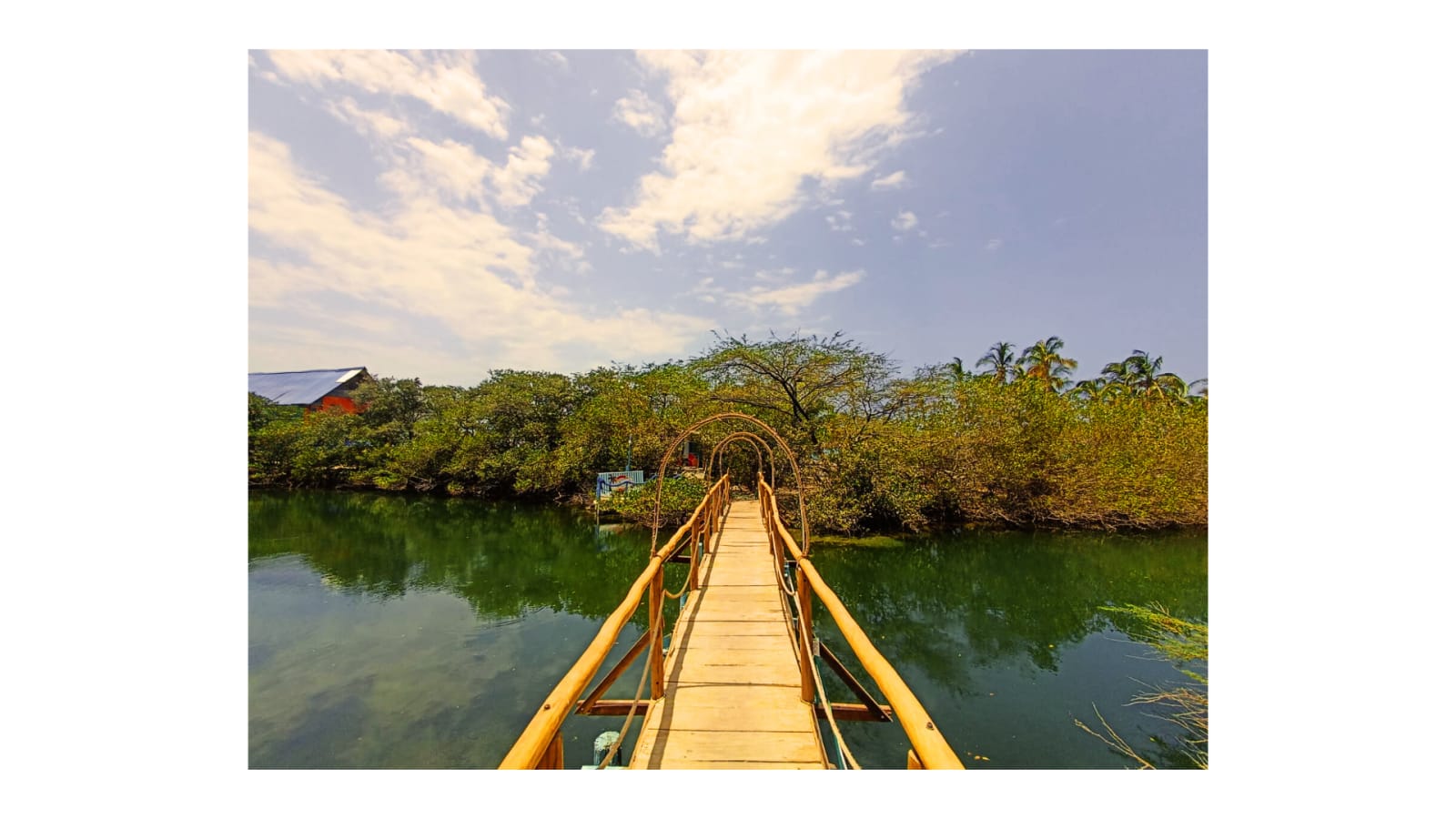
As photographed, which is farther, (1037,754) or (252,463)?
(252,463)

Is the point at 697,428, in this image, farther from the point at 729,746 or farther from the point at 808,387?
the point at 808,387

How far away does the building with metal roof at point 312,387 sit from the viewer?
1110 inches

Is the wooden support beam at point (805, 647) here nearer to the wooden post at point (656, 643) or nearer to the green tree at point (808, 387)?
the wooden post at point (656, 643)

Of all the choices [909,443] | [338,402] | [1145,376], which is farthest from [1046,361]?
[338,402]

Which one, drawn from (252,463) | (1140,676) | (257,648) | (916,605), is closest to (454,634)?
(257,648)

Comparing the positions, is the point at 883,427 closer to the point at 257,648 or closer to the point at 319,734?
the point at 319,734

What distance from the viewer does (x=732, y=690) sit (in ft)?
9.57

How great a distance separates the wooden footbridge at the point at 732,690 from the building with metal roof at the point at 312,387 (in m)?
31.3

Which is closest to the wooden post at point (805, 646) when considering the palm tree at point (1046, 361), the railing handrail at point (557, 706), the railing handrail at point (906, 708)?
the railing handrail at point (906, 708)

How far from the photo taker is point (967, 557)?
11141 millimetres

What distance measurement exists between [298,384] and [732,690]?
38.5 m

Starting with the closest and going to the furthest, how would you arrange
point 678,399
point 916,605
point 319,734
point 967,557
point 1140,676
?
Result: point 319,734
point 1140,676
point 916,605
point 967,557
point 678,399

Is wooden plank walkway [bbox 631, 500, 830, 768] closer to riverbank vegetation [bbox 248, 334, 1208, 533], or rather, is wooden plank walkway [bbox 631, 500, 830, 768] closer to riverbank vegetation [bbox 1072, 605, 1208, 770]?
riverbank vegetation [bbox 1072, 605, 1208, 770]

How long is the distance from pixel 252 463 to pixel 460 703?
895 inches
